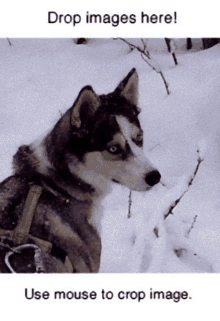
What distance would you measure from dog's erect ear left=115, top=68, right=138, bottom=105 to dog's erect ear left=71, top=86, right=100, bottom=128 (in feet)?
0.40

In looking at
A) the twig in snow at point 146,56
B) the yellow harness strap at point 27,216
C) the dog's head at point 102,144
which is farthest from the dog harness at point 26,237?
the twig in snow at point 146,56

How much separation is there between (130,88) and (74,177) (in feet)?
1.17

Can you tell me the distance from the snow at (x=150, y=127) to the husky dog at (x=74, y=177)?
81 mm

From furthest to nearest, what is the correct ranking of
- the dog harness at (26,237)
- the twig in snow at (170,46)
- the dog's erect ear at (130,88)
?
the twig in snow at (170,46) → the dog's erect ear at (130,88) → the dog harness at (26,237)

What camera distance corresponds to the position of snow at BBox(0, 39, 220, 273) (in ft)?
2.89

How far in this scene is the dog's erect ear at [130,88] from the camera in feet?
2.75

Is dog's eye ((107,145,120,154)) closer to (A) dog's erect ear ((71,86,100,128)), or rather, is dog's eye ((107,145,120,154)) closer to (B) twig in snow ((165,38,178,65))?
(A) dog's erect ear ((71,86,100,128))

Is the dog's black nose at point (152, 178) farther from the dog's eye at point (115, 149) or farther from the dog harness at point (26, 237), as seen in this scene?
the dog harness at point (26, 237)

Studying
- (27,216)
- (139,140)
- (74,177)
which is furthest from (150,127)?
(27,216)

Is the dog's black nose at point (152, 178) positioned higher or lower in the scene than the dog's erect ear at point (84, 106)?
lower
